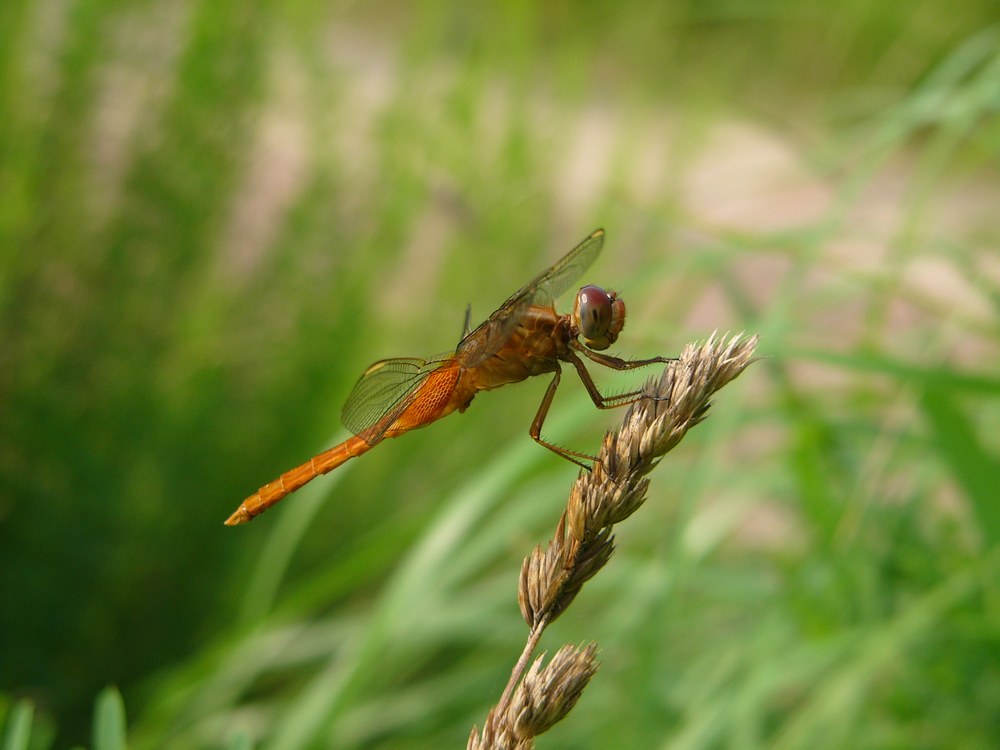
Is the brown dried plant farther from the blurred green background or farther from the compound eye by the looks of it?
the blurred green background

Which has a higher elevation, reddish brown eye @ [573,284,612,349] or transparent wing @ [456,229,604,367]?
transparent wing @ [456,229,604,367]

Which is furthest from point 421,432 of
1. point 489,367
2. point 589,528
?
point 589,528

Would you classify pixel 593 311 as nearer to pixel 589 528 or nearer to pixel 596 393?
pixel 596 393

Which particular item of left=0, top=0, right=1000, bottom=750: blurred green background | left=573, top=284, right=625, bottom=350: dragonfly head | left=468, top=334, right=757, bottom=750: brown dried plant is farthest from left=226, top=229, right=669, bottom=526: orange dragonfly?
left=468, top=334, right=757, bottom=750: brown dried plant

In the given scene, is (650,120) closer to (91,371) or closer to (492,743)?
(91,371)

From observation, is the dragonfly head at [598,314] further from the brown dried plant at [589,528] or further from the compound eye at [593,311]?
the brown dried plant at [589,528]

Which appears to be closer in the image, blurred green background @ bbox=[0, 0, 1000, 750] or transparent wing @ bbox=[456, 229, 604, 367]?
transparent wing @ bbox=[456, 229, 604, 367]
